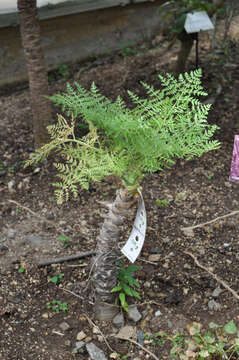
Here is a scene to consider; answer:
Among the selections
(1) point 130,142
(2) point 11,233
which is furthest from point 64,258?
(1) point 130,142

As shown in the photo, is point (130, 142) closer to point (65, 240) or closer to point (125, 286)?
point (125, 286)

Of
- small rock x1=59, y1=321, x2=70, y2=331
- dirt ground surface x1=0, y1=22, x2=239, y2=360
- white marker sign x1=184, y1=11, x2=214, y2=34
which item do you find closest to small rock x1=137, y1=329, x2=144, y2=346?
dirt ground surface x1=0, y1=22, x2=239, y2=360

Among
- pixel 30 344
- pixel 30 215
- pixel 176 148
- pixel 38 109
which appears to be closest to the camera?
pixel 176 148

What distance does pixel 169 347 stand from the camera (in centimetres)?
215

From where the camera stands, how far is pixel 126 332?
86.9 inches

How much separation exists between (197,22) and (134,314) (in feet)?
7.69

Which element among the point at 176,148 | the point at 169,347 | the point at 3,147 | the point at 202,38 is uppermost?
the point at 176,148

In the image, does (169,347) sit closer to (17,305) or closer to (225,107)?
(17,305)

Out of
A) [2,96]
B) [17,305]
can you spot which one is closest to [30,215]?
[17,305]

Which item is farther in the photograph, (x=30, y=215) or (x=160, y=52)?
(x=160, y=52)

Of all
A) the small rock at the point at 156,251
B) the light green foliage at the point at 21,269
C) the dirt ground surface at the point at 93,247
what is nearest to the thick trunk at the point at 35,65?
the dirt ground surface at the point at 93,247

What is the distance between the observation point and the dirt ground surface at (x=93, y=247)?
2191mm

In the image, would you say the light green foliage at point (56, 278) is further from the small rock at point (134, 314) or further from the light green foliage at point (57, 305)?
the small rock at point (134, 314)

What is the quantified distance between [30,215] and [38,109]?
2.49 ft
